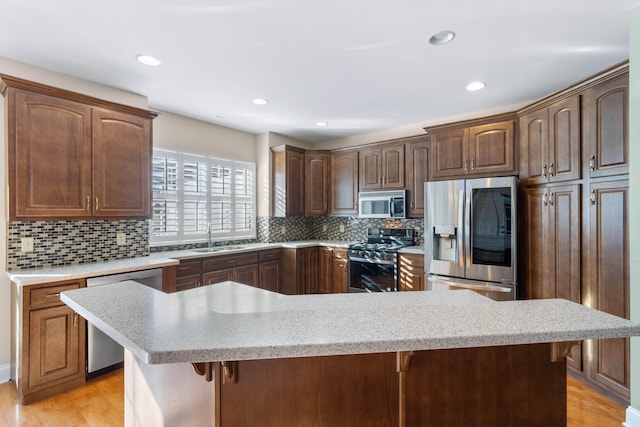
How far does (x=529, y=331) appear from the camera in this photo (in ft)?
3.09

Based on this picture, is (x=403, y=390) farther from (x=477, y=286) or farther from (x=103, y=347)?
(x=103, y=347)

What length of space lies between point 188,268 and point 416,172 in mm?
2992

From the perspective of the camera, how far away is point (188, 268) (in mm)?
3379

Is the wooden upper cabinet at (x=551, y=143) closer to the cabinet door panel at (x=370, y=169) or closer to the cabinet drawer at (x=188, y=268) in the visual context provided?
the cabinet door panel at (x=370, y=169)

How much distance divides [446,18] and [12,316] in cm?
383

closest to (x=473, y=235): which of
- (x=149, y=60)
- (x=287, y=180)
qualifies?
(x=287, y=180)

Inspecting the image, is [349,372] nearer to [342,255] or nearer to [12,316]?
[12,316]

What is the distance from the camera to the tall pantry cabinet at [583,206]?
2.17 meters

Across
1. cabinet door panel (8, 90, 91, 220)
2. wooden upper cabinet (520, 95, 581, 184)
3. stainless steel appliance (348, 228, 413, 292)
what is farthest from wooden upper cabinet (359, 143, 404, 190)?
cabinet door panel (8, 90, 91, 220)

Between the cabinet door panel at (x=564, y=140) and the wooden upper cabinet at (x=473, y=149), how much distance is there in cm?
44

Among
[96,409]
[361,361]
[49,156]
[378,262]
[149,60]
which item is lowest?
[96,409]

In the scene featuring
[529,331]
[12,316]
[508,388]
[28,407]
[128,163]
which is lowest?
[28,407]

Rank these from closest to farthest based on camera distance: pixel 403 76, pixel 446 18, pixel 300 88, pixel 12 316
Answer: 1. pixel 446 18
2. pixel 12 316
3. pixel 403 76
4. pixel 300 88

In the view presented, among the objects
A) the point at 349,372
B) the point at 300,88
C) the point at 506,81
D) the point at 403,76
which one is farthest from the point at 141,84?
the point at 506,81
